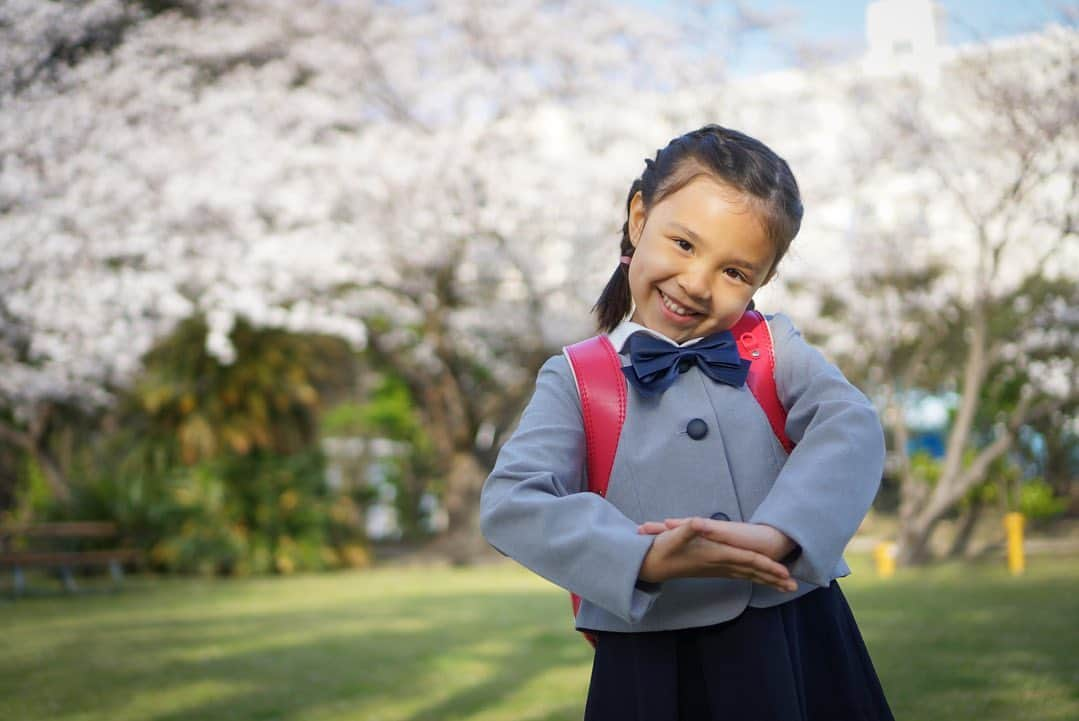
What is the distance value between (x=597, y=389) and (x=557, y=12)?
14.0 metres

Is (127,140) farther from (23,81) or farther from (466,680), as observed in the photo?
(466,680)

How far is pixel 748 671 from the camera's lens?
67.2 inches

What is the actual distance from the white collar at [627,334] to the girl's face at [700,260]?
0.04 feet

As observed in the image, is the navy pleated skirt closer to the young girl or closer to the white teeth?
the young girl

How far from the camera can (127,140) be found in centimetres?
1120

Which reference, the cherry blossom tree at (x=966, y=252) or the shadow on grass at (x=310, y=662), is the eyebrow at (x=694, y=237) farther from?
the cherry blossom tree at (x=966, y=252)

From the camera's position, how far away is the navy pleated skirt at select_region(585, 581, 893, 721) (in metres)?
1.70

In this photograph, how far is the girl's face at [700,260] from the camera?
1801mm

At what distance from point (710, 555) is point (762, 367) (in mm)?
472

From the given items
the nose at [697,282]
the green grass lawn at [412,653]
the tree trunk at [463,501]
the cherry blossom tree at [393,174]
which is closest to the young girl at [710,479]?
the nose at [697,282]

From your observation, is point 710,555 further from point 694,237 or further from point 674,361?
point 694,237

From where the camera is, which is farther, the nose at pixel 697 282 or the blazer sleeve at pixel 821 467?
the nose at pixel 697 282

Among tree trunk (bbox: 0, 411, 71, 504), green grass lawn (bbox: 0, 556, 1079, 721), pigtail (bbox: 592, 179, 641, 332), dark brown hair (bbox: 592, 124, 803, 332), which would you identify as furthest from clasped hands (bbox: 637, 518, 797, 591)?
tree trunk (bbox: 0, 411, 71, 504)

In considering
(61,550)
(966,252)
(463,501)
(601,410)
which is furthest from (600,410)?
(966,252)
